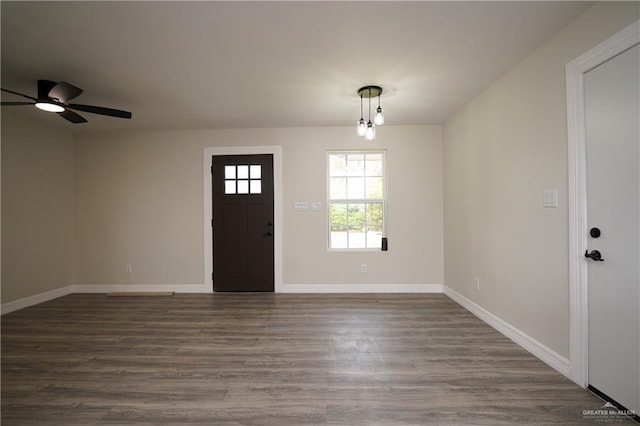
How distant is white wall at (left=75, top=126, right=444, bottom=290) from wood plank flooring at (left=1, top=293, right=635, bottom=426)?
101cm

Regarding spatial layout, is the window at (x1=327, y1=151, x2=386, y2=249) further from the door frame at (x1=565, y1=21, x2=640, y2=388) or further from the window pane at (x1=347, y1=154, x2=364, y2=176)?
the door frame at (x1=565, y1=21, x2=640, y2=388)

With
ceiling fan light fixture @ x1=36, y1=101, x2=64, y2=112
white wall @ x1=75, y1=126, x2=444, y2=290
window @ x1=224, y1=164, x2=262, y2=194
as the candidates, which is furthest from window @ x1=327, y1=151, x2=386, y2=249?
ceiling fan light fixture @ x1=36, y1=101, x2=64, y2=112

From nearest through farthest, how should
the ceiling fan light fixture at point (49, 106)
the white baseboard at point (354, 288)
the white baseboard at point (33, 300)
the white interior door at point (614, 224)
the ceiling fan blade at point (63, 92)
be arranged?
the white interior door at point (614, 224), the ceiling fan blade at point (63, 92), the ceiling fan light fixture at point (49, 106), the white baseboard at point (33, 300), the white baseboard at point (354, 288)

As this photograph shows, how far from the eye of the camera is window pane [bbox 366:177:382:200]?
4.48 metres

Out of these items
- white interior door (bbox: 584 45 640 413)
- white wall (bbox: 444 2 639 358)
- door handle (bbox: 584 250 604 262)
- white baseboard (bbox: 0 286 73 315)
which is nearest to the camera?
white interior door (bbox: 584 45 640 413)

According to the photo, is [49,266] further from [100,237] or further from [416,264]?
[416,264]

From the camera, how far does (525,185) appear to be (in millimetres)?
2500

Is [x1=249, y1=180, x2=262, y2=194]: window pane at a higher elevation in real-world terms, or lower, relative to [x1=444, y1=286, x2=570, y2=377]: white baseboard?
higher

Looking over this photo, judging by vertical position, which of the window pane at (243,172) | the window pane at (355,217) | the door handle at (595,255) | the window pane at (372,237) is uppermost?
the window pane at (243,172)

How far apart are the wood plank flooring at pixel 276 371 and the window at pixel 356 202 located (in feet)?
4.24

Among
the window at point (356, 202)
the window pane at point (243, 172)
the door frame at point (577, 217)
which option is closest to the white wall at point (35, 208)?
the window pane at point (243, 172)

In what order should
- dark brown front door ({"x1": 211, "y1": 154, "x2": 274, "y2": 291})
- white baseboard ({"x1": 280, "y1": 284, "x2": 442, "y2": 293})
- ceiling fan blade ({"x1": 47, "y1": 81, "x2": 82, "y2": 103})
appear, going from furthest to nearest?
1. dark brown front door ({"x1": 211, "y1": 154, "x2": 274, "y2": 291})
2. white baseboard ({"x1": 280, "y1": 284, "x2": 442, "y2": 293})
3. ceiling fan blade ({"x1": 47, "y1": 81, "x2": 82, "y2": 103})

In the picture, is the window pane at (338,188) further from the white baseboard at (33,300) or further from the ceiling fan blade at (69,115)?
the white baseboard at (33,300)

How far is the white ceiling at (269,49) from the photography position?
1.90 m
